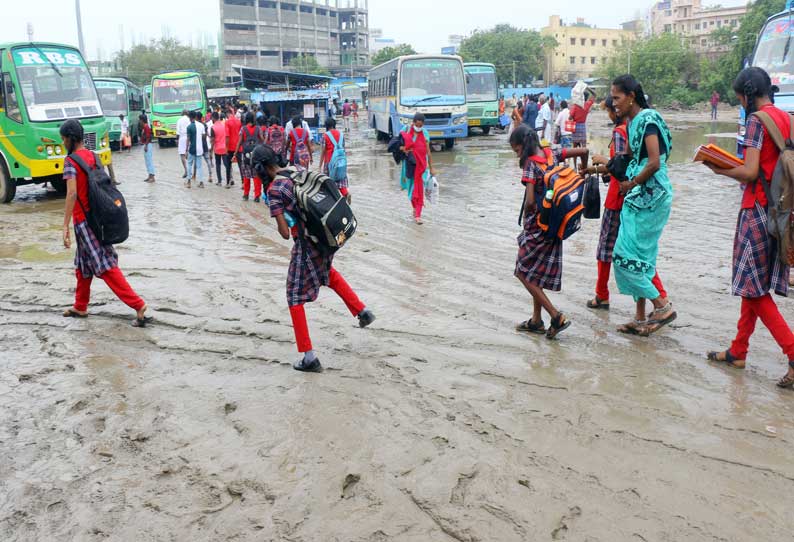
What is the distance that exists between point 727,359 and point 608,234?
4.30ft

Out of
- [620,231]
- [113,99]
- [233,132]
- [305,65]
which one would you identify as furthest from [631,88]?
[305,65]

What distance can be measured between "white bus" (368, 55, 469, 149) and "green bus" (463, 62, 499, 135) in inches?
182

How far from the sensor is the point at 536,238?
484cm

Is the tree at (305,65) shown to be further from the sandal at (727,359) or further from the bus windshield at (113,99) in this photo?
the sandal at (727,359)

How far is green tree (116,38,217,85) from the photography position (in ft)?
224

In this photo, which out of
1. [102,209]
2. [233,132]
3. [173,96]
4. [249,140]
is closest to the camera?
[102,209]

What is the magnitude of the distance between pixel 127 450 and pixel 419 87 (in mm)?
19742

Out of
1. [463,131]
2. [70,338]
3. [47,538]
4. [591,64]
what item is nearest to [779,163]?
[47,538]

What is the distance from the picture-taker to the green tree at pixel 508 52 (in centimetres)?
7119

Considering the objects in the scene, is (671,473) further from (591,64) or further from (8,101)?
(591,64)

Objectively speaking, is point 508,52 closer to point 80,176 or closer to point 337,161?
point 337,161

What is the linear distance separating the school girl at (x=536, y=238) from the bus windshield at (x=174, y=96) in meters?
24.8

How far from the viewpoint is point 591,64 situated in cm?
9575

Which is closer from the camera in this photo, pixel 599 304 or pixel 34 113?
pixel 599 304
